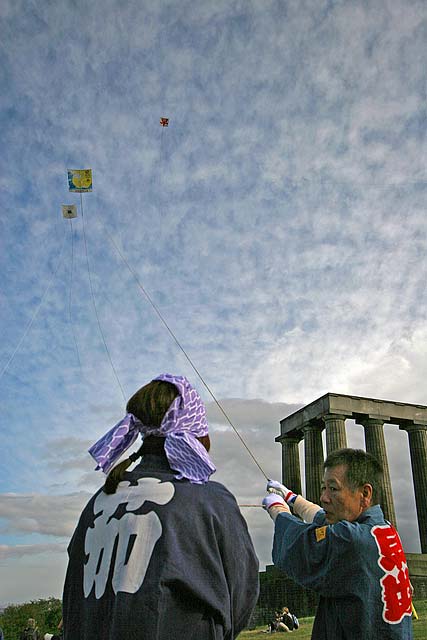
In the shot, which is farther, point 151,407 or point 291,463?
point 291,463

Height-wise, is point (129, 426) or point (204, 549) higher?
point (129, 426)

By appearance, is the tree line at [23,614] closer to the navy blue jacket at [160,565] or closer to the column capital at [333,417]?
the column capital at [333,417]

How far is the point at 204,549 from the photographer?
314 cm

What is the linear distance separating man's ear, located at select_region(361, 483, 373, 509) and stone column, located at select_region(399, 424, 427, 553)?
3869 centimetres

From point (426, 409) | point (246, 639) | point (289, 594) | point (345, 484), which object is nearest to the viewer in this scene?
point (345, 484)

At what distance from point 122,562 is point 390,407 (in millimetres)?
41006

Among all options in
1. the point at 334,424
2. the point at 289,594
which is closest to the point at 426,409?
the point at 334,424

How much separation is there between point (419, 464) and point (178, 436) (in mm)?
42142

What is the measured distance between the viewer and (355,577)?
4125 mm

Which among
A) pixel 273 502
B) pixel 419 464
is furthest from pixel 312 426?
pixel 273 502

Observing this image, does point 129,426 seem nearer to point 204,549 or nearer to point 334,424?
point 204,549

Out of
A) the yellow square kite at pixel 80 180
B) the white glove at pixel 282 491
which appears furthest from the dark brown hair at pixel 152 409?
the yellow square kite at pixel 80 180

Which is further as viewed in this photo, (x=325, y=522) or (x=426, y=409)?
(x=426, y=409)

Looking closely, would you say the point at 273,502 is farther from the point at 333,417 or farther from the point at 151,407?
the point at 333,417
